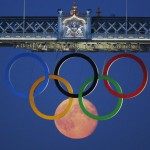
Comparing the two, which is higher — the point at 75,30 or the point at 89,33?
the point at 75,30

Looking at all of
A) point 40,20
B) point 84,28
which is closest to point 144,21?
point 84,28

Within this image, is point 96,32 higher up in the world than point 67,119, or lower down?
higher up

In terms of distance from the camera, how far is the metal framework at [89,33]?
100 ft

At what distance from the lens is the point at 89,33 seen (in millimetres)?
30375

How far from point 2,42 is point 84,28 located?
14.4ft

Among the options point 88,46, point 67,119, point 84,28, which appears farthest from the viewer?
point 67,119

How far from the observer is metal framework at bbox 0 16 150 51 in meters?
30.5

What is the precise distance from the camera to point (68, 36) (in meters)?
30.5

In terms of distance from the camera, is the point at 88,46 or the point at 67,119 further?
the point at 67,119

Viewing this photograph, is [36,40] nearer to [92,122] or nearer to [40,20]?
[40,20]

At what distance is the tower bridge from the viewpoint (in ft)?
99.8

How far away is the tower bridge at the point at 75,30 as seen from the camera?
30.4m

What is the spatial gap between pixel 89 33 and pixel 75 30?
70cm

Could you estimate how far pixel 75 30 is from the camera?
99.9ft
